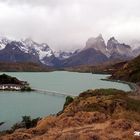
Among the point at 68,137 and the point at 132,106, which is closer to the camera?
the point at 68,137

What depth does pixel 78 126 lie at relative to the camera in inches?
1561

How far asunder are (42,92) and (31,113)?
67.5 metres

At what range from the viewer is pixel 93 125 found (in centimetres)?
3934

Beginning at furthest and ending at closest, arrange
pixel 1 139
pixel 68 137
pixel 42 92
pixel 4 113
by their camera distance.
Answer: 1. pixel 42 92
2. pixel 4 113
3. pixel 1 139
4. pixel 68 137

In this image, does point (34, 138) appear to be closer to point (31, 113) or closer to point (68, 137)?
point (68, 137)

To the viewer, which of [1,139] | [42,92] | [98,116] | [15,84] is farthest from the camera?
[15,84]

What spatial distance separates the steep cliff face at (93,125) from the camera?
35162 millimetres

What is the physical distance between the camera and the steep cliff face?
35162 mm

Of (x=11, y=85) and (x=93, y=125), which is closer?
(x=93, y=125)

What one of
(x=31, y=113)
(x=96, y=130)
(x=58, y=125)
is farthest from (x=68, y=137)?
(x=31, y=113)

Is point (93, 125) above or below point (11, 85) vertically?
above

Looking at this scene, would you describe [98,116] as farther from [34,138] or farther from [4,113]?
[4,113]

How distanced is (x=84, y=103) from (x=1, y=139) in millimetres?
15847

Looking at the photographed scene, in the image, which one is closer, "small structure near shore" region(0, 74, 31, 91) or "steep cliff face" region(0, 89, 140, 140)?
"steep cliff face" region(0, 89, 140, 140)
